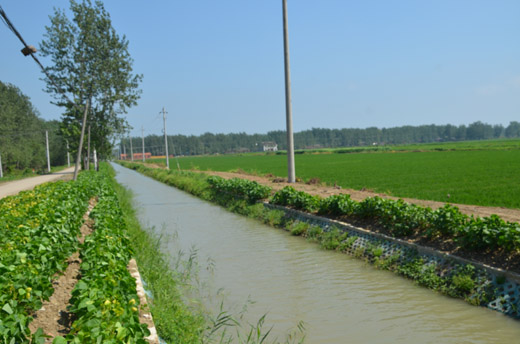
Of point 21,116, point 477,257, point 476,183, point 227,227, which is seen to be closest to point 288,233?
point 227,227

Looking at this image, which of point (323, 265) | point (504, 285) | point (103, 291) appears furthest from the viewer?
point (323, 265)

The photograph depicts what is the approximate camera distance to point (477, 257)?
753 cm

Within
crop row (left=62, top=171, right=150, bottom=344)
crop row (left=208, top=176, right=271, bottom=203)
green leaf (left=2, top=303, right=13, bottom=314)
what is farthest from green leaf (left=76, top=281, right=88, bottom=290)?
crop row (left=208, top=176, right=271, bottom=203)

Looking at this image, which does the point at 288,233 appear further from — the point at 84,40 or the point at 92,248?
the point at 84,40

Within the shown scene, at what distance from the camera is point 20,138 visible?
72.2 metres

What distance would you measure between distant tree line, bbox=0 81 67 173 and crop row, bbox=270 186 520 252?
1632 inches

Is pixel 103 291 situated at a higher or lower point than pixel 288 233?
higher

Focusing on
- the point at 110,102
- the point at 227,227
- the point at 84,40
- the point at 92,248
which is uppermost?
the point at 84,40

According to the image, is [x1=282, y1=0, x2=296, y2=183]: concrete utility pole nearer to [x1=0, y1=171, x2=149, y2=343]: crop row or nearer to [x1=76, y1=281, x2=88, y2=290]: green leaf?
[x1=0, y1=171, x2=149, y2=343]: crop row

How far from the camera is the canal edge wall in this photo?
6461 millimetres

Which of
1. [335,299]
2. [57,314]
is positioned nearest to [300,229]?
[335,299]

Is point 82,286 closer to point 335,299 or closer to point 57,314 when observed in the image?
point 57,314

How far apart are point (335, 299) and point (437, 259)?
2.12 m

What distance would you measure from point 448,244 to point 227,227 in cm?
816
